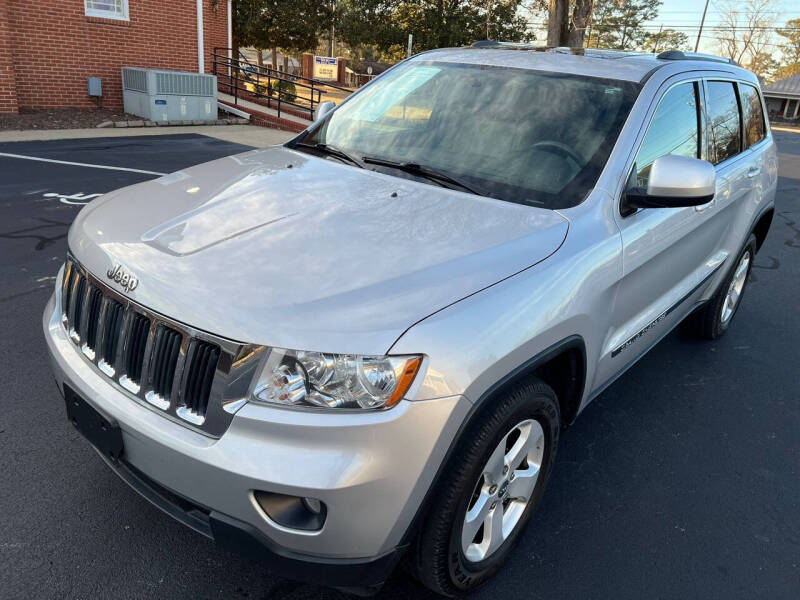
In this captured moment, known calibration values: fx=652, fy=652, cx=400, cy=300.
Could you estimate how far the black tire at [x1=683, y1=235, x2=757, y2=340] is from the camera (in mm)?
4398

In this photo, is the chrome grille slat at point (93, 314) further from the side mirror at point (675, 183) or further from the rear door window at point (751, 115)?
the rear door window at point (751, 115)

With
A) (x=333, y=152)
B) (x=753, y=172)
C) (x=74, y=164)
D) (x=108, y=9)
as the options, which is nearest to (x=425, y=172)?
(x=333, y=152)

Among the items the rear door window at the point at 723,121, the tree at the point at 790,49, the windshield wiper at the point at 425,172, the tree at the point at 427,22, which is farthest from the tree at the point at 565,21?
the tree at the point at 790,49

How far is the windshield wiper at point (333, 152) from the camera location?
10.4ft

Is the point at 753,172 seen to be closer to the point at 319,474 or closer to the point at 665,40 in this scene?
the point at 319,474

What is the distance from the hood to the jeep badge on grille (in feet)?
0.06

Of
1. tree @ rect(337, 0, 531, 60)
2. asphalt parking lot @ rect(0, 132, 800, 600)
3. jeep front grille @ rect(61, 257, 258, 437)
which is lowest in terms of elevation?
asphalt parking lot @ rect(0, 132, 800, 600)

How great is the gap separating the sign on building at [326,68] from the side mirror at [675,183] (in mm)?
36823

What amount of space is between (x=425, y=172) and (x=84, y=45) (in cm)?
1398

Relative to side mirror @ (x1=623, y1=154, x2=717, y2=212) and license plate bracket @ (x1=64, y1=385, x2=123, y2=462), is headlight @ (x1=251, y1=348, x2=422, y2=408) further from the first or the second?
side mirror @ (x1=623, y1=154, x2=717, y2=212)

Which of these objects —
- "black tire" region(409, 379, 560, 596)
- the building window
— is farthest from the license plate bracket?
the building window

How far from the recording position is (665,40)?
248ft

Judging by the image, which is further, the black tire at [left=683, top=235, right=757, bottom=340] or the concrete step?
the concrete step

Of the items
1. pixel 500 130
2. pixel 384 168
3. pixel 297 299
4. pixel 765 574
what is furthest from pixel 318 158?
pixel 765 574
